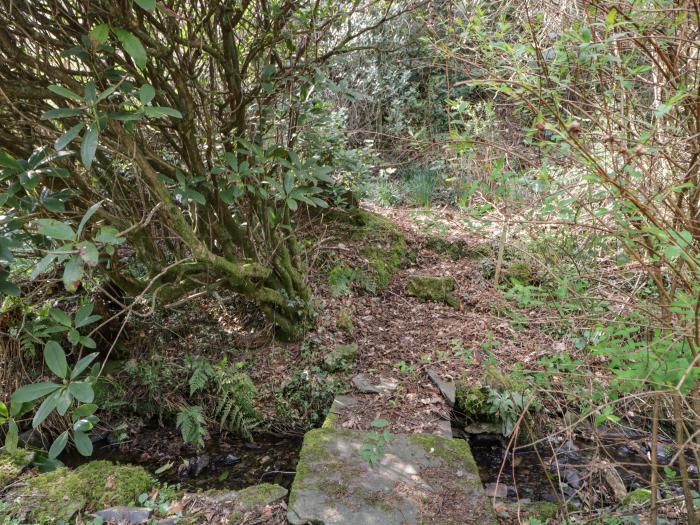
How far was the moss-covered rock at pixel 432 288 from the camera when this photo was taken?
16.1 feet

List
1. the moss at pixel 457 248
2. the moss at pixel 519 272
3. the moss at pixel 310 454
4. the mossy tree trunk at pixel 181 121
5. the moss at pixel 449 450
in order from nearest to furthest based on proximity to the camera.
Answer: the mossy tree trunk at pixel 181 121, the moss at pixel 310 454, the moss at pixel 449 450, the moss at pixel 519 272, the moss at pixel 457 248

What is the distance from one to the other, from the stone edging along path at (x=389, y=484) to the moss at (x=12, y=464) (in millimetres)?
1576

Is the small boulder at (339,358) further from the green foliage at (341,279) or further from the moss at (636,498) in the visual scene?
the moss at (636,498)

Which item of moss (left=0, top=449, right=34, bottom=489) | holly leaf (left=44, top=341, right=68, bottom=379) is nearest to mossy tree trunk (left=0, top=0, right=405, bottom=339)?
holly leaf (left=44, top=341, right=68, bottom=379)

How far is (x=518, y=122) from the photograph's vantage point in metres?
7.10

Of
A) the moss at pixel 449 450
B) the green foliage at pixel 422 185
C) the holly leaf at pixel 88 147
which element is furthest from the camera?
the green foliage at pixel 422 185

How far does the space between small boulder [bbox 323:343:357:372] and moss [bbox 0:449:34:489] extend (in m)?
2.05

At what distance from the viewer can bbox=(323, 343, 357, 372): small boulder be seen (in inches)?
153

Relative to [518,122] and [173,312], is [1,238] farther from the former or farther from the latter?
[518,122]

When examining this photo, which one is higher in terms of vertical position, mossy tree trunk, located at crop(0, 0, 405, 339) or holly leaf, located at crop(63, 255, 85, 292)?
mossy tree trunk, located at crop(0, 0, 405, 339)

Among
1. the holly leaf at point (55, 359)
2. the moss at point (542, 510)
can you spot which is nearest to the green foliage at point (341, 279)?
the moss at point (542, 510)

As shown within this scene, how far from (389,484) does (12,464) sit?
2159 mm

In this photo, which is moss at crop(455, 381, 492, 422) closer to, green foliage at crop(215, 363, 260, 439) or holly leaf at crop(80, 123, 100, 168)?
green foliage at crop(215, 363, 260, 439)

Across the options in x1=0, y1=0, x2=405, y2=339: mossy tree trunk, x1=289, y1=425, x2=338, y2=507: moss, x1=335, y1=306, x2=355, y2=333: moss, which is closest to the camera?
x1=0, y1=0, x2=405, y2=339: mossy tree trunk
